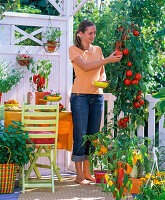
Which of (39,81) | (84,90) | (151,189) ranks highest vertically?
(39,81)

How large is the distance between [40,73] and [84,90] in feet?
3.02

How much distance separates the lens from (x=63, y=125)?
4.82 metres

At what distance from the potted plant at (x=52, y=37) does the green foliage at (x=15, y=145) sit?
1379 mm

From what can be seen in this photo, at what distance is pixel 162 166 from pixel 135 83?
86cm

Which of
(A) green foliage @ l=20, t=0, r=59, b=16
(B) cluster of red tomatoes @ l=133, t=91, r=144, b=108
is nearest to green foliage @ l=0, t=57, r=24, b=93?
(B) cluster of red tomatoes @ l=133, t=91, r=144, b=108

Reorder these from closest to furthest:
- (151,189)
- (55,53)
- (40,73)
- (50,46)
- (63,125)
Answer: (151,189) → (63,125) → (40,73) → (50,46) → (55,53)

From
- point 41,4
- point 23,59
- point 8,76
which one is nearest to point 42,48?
point 23,59

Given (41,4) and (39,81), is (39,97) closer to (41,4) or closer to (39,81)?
(39,81)

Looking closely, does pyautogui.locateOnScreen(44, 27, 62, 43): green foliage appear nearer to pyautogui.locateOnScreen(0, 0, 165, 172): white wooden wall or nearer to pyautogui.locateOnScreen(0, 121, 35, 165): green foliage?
pyautogui.locateOnScreen(0, 0, 165, 172): white wooden wall

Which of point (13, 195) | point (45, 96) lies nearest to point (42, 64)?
point (45, 96)

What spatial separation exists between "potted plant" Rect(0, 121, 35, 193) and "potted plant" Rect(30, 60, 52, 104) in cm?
69

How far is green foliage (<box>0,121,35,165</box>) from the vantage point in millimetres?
4223

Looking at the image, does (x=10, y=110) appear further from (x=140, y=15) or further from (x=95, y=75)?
(x=140, y=15)

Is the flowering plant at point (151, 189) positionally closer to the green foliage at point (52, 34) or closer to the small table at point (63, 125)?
the small table at point (63, 125)
